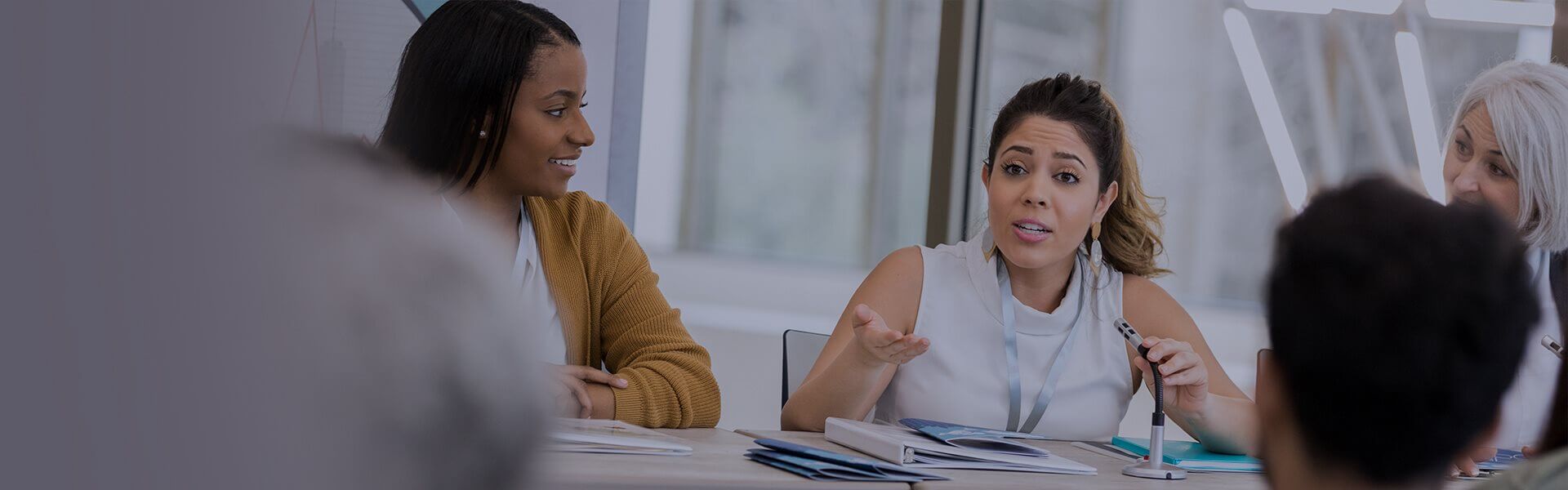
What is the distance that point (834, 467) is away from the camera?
146 cm

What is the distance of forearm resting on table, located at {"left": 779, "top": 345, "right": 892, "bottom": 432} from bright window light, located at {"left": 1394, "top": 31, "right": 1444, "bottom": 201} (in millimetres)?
2603

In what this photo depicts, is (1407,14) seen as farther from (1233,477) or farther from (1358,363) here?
(1358,363)

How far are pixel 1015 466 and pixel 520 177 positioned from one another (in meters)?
1.07

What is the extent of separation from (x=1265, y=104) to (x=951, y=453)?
122 inches

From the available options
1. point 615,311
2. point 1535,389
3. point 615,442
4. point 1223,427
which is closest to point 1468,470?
point 1223,427

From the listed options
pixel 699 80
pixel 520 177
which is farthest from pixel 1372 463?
pixel 699 80

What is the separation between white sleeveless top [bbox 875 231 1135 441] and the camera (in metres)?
2.34

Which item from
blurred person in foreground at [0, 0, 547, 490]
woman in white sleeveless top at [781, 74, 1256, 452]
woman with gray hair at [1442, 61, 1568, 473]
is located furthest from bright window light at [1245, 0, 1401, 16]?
blurred person in foreground at [0, 0, 547, 490]

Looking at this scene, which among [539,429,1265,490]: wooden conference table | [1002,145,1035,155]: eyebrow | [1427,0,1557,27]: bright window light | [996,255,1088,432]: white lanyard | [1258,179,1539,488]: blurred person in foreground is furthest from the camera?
[1427,0,1557,27]: bright window light

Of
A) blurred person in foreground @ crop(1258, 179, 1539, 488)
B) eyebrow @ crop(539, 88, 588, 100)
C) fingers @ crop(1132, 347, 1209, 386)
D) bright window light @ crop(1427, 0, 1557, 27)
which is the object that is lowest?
fingers @ crop(1132, 347, 1209, 386)

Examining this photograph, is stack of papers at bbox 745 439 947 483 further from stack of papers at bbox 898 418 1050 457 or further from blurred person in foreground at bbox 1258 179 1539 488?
blurred person in foreground at bbox 1258 179 1539 488

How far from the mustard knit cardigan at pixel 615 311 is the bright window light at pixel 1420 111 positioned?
2.84 m

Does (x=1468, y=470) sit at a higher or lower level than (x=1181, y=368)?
lower

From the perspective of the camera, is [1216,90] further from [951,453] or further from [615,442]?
[615,442]
